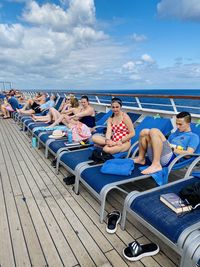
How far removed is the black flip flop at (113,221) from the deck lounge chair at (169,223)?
3.8 inches

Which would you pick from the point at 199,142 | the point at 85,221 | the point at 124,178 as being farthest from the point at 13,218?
the point at 199,142

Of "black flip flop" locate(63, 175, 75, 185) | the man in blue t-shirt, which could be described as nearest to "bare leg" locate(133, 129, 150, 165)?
the man in blue t-shirt

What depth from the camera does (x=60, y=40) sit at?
13.1 metres

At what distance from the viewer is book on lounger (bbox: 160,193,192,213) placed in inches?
57.7

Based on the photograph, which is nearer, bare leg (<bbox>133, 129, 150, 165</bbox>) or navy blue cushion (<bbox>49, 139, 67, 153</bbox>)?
bare leg (<bbox>133, 129, 150, 165</bbox>)

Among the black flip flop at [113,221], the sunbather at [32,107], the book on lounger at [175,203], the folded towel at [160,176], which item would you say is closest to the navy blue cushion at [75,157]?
the black flip flop at [113,221]

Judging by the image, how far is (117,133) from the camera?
304cm

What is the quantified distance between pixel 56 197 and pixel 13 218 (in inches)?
20.5

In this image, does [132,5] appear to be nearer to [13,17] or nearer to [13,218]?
[13,17]

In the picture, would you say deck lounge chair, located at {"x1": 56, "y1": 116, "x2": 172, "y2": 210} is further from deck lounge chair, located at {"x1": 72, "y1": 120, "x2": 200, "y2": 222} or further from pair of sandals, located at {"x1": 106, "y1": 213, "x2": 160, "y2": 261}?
pair of sandals, located at {"x1": 106, "y1": 213, "x2": 160, "y2": 261}

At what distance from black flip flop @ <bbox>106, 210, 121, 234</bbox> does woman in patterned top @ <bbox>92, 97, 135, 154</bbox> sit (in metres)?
0.96

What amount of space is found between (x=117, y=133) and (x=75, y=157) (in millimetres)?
750

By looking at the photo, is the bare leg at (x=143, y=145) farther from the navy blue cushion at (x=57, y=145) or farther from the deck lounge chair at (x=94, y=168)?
the navy blue cushion at (x=57, y=145)

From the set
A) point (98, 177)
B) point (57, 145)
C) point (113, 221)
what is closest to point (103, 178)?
point (98, 177)
